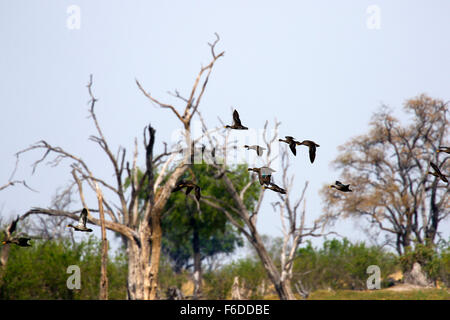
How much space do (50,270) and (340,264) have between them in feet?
58.7

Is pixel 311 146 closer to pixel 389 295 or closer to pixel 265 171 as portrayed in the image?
pixel 265 171

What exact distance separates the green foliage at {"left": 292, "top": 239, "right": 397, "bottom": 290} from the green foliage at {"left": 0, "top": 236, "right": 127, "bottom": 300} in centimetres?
1292

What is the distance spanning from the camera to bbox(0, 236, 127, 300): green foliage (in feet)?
56.6

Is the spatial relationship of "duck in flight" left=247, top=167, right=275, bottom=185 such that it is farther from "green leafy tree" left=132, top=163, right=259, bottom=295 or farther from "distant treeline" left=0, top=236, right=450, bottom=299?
"green leafy tree" left=132, top=163, right=259, bottom=295

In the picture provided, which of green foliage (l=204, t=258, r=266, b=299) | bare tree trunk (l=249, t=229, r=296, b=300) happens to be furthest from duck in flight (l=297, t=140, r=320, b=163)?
green foliage (l=204, t=258, r=266, b=299)

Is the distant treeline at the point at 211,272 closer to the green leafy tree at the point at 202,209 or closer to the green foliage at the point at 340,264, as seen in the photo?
the green foliage at the point at 340,264

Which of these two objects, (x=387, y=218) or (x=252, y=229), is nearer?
(x=252, y=229)

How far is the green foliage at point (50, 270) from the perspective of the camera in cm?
1727

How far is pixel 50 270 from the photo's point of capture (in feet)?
59.2

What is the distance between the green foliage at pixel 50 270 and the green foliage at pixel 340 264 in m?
12.9

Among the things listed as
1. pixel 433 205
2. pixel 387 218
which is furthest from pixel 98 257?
pixel 433 205
